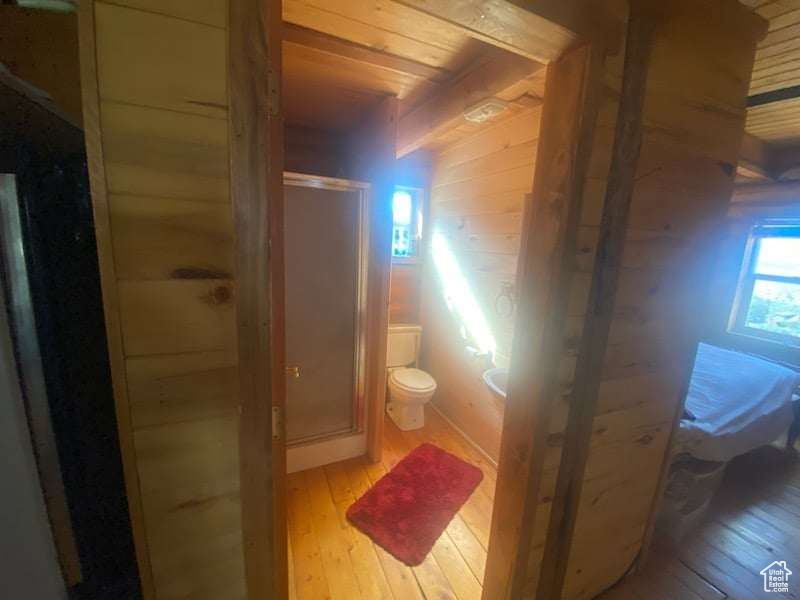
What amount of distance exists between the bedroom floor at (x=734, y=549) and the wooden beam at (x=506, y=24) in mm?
2235

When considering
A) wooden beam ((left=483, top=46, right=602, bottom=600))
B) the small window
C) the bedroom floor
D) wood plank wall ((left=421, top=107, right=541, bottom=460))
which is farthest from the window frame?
the bedroom floor

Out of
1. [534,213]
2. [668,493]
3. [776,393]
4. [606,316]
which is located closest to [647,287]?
[606,316]

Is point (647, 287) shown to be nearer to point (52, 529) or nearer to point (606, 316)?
point (606, 316)

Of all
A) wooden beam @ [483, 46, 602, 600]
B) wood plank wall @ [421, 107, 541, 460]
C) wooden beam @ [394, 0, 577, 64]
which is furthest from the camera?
wood plank wall @ [421, 107, 541, 460]

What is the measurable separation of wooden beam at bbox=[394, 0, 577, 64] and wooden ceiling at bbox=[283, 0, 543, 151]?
14 centimetres

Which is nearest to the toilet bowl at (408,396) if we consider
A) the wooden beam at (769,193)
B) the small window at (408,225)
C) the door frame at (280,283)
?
the small window at (408,225)

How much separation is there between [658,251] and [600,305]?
1.08 feet

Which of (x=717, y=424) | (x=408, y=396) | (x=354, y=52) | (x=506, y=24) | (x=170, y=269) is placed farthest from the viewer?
(x=408, y=396)

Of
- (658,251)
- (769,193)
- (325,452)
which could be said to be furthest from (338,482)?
(769,193)

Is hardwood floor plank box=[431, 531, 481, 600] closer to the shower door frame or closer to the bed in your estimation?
the shower door frame

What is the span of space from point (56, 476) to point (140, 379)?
0.26 meters

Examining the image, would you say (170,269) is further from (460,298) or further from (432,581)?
(460,298)

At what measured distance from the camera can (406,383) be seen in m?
2.61

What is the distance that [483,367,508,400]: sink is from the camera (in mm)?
1815
